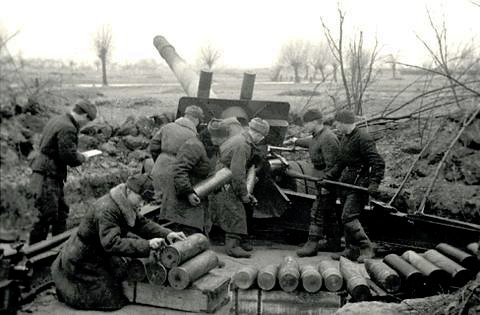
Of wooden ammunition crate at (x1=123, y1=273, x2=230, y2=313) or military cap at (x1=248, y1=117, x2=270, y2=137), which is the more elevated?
military cap at (x1=248, y1=117, x2=270, y2=137)

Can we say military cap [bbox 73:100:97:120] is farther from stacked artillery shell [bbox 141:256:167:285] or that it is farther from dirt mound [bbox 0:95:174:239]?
stacked artillery shell [bbox 141:256:167:285]

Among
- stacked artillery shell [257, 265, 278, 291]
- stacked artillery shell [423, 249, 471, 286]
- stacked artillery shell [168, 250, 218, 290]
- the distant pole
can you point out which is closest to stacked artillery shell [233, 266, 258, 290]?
stacked artillery shell [257, 265, 278, 291]

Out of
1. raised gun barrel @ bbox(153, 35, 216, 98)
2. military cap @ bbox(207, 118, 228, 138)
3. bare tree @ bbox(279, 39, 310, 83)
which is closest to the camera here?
military cap @ bbox(207, 118, 228, 138)

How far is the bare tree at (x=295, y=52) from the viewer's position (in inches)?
1706

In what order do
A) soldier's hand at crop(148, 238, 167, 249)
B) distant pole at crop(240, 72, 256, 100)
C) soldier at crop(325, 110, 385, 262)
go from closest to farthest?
1. soldier's hand at crop(148, 238, 167, 249)
2. soldier at crop(325, 110, 385, 262)
3. distant pole at crop(240, 72, 256, 100)

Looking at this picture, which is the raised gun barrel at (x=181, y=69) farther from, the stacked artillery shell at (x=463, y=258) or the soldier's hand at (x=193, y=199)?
the stacked artillery shell at (x=463, y=258)

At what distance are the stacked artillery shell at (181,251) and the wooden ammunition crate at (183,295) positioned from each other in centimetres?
26

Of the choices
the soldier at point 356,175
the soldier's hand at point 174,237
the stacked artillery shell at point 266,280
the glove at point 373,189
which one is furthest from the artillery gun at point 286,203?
the soldier's hand at point 174,237

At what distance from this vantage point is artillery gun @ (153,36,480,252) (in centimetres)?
745

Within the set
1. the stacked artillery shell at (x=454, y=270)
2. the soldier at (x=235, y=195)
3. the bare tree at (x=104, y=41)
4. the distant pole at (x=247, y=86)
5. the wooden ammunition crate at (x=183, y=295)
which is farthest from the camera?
the bare tree at (x=104, y=41)

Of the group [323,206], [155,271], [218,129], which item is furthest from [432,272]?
[218,129]

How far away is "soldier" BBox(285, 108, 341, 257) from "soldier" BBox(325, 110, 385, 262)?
0.33 m

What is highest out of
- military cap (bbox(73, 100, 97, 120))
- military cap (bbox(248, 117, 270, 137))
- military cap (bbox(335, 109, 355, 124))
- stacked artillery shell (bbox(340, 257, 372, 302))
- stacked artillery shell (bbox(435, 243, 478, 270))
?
military cap (bbox(335, 109, 355, 124))

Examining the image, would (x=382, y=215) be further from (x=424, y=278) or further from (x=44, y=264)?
(x=44, y=264)
